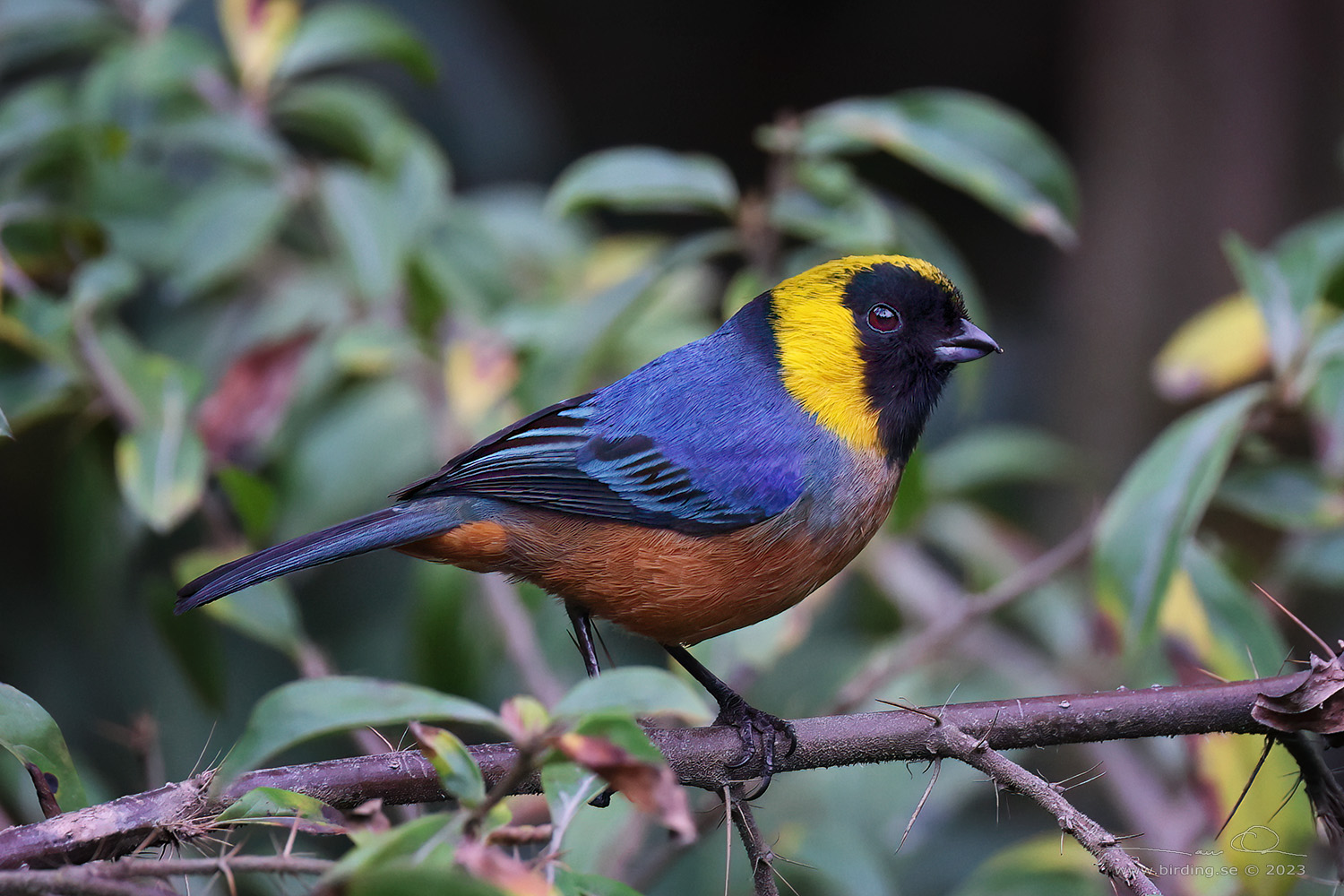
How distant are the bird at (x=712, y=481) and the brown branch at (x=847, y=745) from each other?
41 cm

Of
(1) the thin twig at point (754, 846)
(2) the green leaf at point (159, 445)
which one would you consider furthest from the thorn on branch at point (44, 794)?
(2) the green leaf at point (159, 445)

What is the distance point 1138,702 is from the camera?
68.4 inches

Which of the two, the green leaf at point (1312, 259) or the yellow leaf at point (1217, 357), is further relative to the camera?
the yellow leaf at point (1217, 357)

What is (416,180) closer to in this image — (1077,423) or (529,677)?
(529,677)

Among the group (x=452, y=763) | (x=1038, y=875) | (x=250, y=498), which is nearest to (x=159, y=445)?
(x=250, y=498)

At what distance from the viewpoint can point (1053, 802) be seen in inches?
65.4

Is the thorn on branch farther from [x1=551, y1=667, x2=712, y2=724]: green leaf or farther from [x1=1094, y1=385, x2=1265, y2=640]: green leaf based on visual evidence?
[x1=1094, y1=385, x2=1265, y2=640]: green leaf

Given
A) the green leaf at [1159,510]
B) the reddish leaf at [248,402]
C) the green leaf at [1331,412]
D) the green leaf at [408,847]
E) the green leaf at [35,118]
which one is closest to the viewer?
the green leaf at [408,847]

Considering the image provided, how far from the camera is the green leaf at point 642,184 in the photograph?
10.6 ft

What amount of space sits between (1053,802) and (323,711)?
3.48ft

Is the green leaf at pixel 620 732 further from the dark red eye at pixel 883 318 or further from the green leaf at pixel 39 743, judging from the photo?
the dark red eye at pixel 883 318

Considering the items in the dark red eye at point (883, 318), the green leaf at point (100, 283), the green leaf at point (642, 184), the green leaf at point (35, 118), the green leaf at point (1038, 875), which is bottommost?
the green leaf at point (1038, 875)

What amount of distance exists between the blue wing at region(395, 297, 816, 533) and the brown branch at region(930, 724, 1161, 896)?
75 cm

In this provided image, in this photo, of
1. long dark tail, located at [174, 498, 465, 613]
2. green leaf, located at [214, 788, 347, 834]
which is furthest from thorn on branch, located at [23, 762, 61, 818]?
long dark tail, located at [174, 498, 465, 613]
